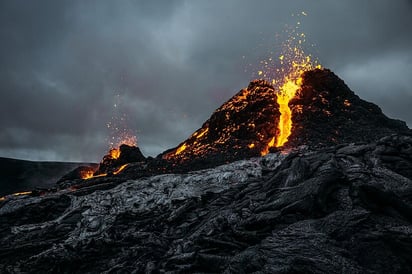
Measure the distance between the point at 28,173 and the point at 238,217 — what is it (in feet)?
401

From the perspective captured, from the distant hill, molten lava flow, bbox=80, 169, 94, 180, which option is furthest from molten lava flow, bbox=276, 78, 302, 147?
the distant hill

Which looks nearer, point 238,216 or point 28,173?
point 238,216

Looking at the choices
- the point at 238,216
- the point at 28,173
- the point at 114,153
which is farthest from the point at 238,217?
the point at 28,173

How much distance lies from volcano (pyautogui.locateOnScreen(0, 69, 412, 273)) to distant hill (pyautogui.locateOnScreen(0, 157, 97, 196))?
3429 inches

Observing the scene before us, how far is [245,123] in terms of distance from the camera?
176 ft

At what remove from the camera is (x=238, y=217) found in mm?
23781

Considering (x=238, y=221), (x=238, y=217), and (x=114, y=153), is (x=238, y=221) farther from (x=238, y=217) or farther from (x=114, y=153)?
(x=114, y=153)

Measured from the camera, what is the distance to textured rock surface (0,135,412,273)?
17578 millimetres

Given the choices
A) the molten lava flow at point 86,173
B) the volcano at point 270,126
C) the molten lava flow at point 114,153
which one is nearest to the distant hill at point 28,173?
the molten lava flow at point 86,173

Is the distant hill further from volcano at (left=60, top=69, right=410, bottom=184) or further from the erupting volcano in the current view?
the erupting volcano

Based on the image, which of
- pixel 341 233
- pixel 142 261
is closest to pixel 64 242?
pixel 142 261

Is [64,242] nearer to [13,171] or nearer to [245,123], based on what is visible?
[245,123]

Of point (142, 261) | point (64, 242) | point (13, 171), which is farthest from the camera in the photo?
point (13, 171)

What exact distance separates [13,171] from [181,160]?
4139 inches
